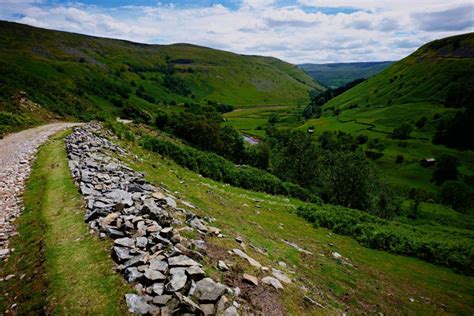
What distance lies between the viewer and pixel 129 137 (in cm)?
4928

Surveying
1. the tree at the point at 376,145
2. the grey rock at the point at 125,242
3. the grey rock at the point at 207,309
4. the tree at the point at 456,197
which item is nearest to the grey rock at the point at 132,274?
the grey rock at the point at 125,242

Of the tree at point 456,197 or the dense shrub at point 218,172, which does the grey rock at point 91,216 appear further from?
the tree at point 456,197

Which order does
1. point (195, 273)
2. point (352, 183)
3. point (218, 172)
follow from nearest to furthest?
point (195, 273) → point (218, 172) → point (352, 183)

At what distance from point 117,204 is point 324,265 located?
16.3m

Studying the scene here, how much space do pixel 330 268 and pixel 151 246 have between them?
1572cm

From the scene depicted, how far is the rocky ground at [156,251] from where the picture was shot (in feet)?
37.4

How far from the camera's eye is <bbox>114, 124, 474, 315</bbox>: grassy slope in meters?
18.6

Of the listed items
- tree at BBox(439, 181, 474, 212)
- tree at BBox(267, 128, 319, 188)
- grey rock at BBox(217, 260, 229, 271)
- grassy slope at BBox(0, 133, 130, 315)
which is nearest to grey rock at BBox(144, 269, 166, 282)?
grassy slope at BBox(0, 133, 130, 315)

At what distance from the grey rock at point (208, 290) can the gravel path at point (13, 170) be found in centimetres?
992

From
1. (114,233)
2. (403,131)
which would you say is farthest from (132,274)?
(403,131)

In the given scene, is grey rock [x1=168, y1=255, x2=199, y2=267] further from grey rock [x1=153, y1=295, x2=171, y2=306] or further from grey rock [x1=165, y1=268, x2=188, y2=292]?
grey rock [x1=153, y1=295, x2=171, y2=306]

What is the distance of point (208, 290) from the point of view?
11867 mm

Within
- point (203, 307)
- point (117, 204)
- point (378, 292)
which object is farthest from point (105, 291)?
point (378, 292)

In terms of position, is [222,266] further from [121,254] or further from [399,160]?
[399,160]
